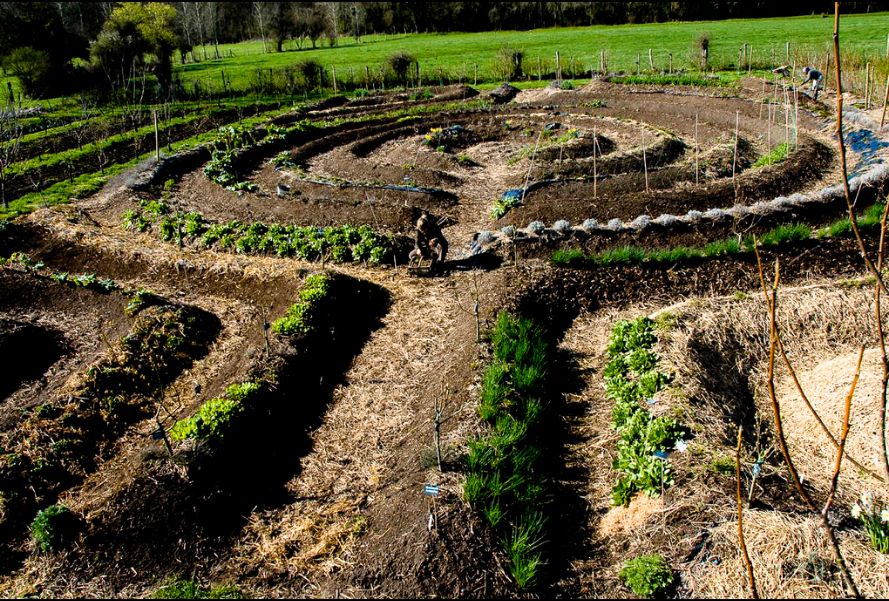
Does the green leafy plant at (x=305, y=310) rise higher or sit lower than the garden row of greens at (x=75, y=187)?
lower

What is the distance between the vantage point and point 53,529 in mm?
7332

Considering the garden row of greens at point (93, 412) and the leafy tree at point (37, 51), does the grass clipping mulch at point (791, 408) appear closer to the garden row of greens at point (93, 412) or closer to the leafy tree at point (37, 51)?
the garden row of greens at point (93, 412)

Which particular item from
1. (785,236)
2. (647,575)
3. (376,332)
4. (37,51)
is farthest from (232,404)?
(37,51)

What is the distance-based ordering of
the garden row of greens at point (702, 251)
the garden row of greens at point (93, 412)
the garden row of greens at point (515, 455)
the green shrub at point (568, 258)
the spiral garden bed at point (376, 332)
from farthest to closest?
the green shrub at point (568, 258)
the garden row of greens at point (702, 251)
the garden row of greens at point (93, 412)
the spiral garden bed at point (376, 332)
the garden row of greens at point (515, 455)

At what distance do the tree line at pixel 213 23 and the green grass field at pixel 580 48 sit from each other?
98.6 inches

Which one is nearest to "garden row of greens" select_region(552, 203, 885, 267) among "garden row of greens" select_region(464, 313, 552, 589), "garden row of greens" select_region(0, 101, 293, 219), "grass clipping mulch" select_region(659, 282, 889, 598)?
"grass clipping mulch" select_region(659, 282, 889, 598)

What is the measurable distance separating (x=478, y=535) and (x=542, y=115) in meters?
22.7

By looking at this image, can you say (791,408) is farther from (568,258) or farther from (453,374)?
(568,258)

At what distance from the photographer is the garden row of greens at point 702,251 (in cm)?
1299

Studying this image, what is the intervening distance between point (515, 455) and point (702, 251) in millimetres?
7398

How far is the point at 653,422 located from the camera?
8469mm

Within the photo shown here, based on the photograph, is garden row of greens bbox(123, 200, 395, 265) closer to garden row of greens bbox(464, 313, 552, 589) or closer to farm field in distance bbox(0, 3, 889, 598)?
farm field in distance bbox(0, 3, 889, 598)

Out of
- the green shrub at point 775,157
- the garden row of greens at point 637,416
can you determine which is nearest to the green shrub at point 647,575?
the garden row of greens at point 637,416

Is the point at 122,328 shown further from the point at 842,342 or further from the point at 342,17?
the point at 342,17
